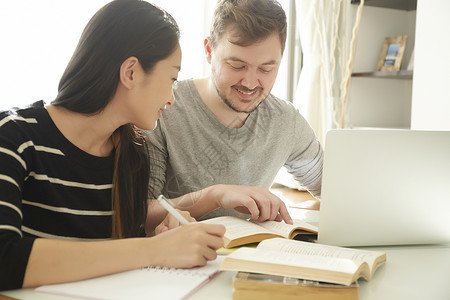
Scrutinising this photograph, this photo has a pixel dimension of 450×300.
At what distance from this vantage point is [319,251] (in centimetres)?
94

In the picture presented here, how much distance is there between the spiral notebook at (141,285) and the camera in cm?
77

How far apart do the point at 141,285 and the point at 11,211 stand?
0.27 m

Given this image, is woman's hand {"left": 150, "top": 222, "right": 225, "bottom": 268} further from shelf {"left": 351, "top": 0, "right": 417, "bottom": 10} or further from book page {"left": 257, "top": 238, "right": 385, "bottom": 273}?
shelf {"left": 351, "top": 0, "right": 417, "bottom": 10}

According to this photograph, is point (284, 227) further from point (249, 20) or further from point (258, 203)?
point (249, 20)

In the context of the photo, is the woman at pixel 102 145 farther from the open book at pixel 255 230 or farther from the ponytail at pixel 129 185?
the open book at pixel 255 230

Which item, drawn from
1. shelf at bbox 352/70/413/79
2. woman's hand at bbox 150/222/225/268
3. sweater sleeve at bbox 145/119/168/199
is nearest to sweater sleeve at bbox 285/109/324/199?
sweater sleeve at bbox 145/119/168/199

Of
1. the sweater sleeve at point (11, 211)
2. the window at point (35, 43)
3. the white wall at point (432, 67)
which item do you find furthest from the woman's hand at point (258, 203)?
the white wall at point (432, 67)

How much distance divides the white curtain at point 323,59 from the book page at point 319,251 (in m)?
1.91

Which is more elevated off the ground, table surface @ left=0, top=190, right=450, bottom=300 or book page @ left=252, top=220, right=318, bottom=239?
book page @ left=252, top=220, right=318, bottom=239

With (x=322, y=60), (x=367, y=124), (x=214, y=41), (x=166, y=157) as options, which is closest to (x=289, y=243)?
(x=166, y=157)

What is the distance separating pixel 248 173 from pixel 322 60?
4.93ft

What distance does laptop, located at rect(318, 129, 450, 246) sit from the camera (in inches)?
41.3

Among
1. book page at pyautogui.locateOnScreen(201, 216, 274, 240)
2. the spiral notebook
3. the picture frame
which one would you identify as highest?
the picture frame

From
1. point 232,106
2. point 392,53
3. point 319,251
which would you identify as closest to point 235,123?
point 232,106
